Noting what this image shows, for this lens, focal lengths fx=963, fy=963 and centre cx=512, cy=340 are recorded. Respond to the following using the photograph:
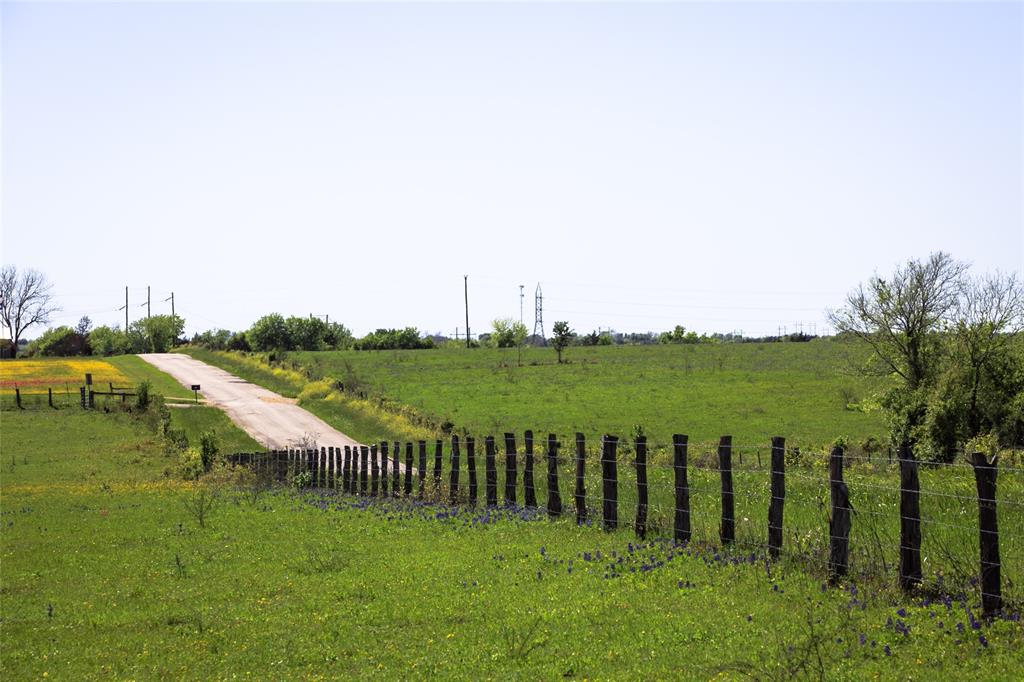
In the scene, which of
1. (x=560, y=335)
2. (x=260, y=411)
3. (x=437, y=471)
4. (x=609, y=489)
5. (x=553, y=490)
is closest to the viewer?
(x=609, y=489)

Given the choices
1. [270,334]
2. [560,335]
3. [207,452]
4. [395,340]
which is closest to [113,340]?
[270,334]

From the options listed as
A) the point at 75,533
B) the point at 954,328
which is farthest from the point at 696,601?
the point at 954,328

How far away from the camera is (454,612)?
1070 centimetres

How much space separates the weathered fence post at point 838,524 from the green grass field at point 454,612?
1.17 ft

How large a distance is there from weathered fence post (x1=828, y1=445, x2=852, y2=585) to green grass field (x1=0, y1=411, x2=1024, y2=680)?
357 mm

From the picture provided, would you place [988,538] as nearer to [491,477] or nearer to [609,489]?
[609,489]

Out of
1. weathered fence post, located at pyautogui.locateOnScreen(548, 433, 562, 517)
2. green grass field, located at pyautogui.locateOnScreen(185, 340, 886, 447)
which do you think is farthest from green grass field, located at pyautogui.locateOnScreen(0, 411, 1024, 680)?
green grass field, located at pyautogui.locateOnScreen(185, 340, 886, 447)

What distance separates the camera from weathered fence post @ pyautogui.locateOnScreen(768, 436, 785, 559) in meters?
12.1

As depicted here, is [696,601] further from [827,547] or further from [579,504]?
[579,504]

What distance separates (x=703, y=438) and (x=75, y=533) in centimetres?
3436

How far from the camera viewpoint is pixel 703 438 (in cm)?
4878

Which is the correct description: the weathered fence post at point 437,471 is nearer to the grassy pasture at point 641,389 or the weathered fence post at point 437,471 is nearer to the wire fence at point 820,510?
the wire fence at point 820,510

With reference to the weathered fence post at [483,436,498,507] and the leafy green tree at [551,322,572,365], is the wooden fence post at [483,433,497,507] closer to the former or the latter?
the weathered fence post at [483,436,498,507]

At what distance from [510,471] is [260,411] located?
4821 cm
